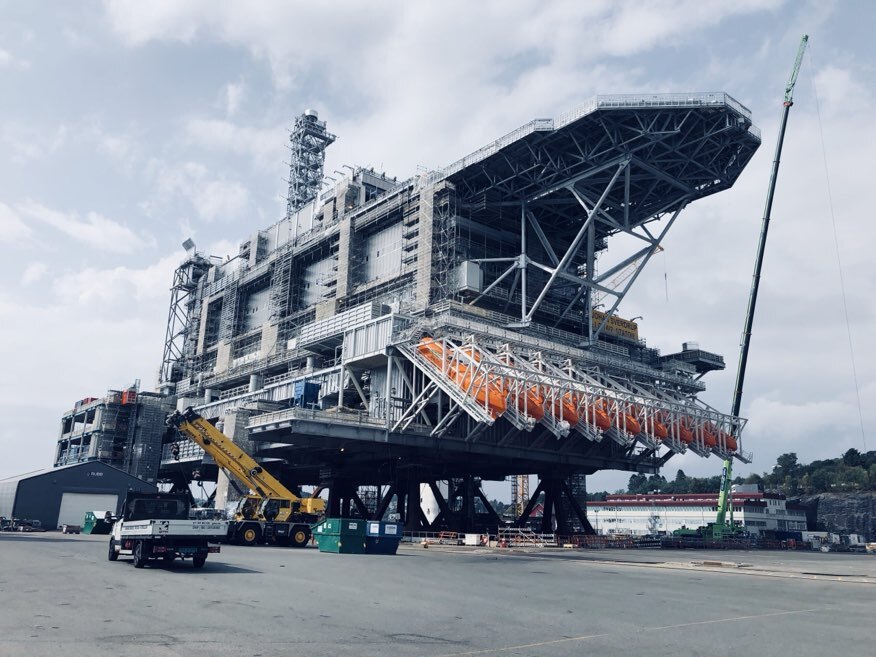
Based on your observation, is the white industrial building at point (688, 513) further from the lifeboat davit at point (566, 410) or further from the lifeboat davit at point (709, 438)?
the lifeboat davit at point (566, 410)

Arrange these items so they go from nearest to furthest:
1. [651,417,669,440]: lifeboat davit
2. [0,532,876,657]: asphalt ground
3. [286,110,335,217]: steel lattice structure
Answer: [0,532,876,657]: asphalt ground → [651,417,669,440]: lifeboat davit → [286,110,335,217]: steel lattice structure

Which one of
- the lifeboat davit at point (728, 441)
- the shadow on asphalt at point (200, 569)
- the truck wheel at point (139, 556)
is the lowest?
the shadow on asphalt at point (200, 569)

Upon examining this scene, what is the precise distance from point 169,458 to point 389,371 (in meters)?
44.9

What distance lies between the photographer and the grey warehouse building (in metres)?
70.2

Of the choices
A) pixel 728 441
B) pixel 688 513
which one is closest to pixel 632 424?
pixel 728 441

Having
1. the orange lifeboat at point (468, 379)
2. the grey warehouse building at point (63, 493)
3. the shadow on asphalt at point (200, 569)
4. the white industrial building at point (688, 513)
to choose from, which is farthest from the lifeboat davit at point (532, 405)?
the white industrial building at point (688, 513)

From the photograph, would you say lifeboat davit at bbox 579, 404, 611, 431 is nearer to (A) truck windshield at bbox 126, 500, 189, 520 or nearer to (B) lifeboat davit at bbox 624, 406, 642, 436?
(B) lifeboat davit at bbox 624, 406, 642, 436

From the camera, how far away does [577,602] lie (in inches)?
795

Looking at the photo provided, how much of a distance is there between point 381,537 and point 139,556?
18.2 metres

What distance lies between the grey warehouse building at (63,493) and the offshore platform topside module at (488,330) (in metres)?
10.6

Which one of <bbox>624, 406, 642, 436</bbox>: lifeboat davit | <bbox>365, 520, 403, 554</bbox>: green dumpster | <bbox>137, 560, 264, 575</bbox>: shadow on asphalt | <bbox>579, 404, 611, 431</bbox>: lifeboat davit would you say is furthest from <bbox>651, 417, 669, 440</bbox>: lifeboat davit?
<bbox>137, 560, 264, 575</bbox>: shadow on asphalt

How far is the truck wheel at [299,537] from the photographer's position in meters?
45.0

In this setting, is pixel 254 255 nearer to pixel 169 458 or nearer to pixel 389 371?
pixel 169 458

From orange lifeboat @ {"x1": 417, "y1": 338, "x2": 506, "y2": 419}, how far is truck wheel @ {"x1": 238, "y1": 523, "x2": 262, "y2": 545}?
18037mm
